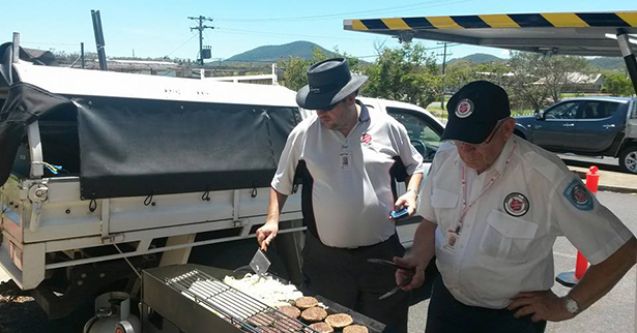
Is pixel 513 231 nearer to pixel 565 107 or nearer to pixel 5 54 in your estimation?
pixel 5 54

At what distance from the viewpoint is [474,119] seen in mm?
1874

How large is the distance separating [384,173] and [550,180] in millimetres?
1148

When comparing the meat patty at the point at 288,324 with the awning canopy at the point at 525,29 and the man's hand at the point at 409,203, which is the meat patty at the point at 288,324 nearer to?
the man's hand at the point at 409,203

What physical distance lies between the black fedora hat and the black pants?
1068 millimetres

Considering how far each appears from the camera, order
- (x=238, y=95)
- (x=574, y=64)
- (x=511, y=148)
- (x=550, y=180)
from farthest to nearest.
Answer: (x=574, y=64) < (x=238, y=95) < (x=511, y=148) < (x=550, y=180)

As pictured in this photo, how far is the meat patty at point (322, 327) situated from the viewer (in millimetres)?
2020

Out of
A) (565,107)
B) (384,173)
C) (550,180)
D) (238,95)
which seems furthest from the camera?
(565,107)

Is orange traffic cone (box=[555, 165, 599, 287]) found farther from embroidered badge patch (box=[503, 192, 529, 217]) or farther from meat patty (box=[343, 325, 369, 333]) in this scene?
meat patty (box=[343, 325, 369, 333])

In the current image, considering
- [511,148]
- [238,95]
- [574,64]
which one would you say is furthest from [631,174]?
[574,64]

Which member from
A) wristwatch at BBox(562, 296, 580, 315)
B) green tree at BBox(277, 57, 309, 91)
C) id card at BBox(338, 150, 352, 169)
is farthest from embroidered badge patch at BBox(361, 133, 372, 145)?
green tree at BBox(277, 57, 309, 91)

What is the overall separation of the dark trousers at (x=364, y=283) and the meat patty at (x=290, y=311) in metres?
0.64

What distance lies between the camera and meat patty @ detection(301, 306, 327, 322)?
2.13 meters

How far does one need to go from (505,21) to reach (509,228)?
2.37ft

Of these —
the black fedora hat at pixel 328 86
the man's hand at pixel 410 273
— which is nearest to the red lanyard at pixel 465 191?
the man's hand at pixel 410 273
